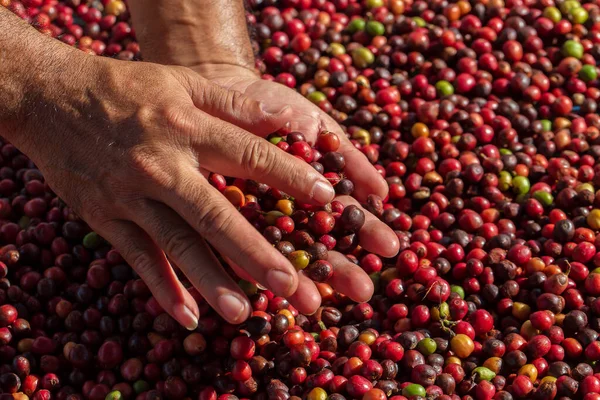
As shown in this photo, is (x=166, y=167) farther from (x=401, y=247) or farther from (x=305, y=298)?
(x=401, y=247)

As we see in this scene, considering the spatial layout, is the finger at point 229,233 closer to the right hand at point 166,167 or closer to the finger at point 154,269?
the right hand at point 166,167

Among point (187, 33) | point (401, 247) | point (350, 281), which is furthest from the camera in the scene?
point (187, 33)

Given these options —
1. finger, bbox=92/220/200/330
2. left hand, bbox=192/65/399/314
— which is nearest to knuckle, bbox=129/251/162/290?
finger, bbox=92/220/200/330

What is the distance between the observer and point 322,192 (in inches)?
138

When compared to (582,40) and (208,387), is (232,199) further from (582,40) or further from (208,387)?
(582,40)

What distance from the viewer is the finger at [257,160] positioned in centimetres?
344

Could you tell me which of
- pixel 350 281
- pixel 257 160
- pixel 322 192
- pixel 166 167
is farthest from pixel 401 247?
pixel 166 167

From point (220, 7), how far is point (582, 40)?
314 cm

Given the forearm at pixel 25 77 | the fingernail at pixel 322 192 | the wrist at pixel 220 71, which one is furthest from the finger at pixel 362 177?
the forearm at pixel 25 77

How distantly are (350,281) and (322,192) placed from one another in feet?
1.72

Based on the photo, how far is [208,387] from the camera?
12.4 ft

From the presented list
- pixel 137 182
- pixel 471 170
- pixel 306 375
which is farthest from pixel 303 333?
pixel 471 170

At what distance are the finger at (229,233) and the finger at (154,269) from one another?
0.30 meters

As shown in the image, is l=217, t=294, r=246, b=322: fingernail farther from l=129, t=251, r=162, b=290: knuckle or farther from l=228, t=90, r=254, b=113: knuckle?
l=228, t=90, r=254, b=113: knuckle
